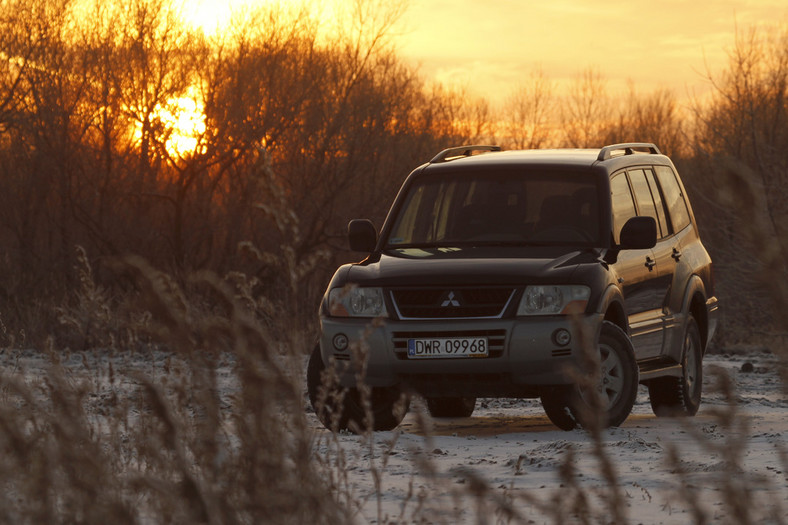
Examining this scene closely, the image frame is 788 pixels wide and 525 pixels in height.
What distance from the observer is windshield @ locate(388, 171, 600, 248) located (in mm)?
9312

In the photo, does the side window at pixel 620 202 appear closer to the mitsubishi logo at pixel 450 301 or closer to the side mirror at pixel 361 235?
the mitsubishi logo at pixel 450 301

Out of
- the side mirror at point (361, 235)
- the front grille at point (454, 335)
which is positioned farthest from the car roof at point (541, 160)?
the front grille at point (454, 335)

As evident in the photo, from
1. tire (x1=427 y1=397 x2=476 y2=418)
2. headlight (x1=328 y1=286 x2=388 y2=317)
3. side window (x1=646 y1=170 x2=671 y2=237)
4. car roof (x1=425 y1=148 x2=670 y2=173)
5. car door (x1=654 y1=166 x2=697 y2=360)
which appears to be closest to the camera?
headlight (x1=328 y1=286 x2=388 y2=317)

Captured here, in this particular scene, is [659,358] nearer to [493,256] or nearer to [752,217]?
[493,256]

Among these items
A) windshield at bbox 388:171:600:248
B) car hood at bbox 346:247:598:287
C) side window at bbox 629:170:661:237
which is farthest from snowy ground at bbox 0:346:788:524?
side window at bbox 629:170:661:237

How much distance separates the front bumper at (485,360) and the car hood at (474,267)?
265mm

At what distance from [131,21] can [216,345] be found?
68.5 feet

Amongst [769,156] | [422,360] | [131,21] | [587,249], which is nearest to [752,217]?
[422,360]

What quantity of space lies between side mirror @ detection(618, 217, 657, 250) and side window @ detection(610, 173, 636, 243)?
12.4 inches

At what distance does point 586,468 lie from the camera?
21.8 feet

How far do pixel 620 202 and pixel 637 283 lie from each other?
0.66 m

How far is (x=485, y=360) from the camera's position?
8.23 metres

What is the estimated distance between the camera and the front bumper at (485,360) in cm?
820

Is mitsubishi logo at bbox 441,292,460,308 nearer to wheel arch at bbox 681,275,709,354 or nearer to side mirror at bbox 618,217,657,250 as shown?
side mirror at bbox 618,217,657,250
